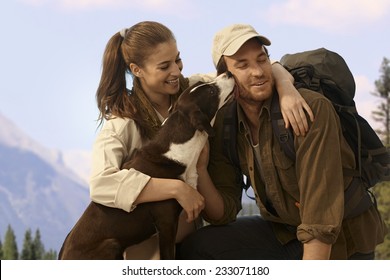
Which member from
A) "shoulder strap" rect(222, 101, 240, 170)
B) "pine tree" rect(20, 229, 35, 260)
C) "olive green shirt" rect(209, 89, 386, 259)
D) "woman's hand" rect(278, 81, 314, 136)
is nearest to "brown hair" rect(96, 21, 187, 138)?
"shoulder strap" rect(222, 101, 240, 170)

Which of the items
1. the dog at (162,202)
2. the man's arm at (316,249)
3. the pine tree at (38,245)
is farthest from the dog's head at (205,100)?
the pine tree at (38,245)

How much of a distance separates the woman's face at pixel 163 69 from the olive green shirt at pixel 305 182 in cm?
56

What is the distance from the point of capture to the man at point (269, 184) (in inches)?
218

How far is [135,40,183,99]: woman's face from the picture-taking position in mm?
6496

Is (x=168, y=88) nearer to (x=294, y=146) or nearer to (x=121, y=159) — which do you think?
(x=121, y=159)

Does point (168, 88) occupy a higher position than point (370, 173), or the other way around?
point (168, 88)

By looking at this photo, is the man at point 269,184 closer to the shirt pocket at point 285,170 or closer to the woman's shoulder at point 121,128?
the shirt pocket at point 285,170

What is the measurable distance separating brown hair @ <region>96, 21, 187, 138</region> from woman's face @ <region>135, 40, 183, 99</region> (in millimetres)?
57

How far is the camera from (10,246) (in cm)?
7550

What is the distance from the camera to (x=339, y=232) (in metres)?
5.83

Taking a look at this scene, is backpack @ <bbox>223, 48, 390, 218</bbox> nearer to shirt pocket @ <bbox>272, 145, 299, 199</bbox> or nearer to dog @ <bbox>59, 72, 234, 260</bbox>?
shirt pocket @ <bbox>272, 145, 299, 199</bbox>

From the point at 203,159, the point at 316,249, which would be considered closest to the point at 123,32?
the point at 203,159

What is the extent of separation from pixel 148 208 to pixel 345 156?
179cm

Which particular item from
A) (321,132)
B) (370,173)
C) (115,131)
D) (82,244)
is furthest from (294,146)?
(82,244)
